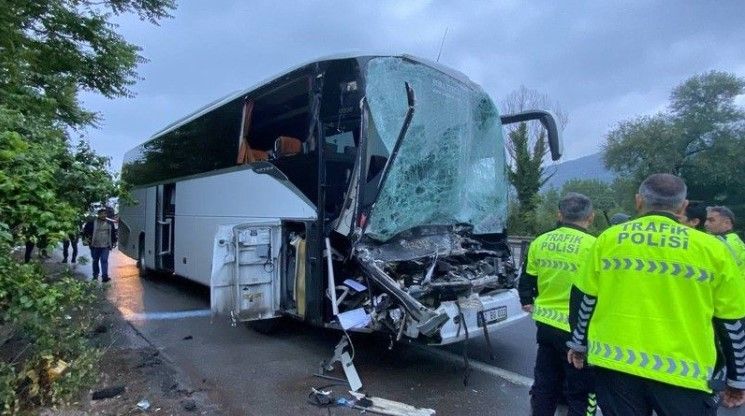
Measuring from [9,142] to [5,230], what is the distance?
90 centimetres

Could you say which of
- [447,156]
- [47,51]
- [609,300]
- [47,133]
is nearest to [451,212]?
[447,156]

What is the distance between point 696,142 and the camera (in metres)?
29.6

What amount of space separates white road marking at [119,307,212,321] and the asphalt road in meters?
0.03

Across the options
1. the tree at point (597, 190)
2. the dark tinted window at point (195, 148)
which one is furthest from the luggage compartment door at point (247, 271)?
the tree at point (597, 190)

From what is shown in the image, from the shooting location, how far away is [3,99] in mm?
6703

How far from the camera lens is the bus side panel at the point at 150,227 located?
1038 centimetres

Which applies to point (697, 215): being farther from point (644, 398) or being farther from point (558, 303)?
point (644, 398)

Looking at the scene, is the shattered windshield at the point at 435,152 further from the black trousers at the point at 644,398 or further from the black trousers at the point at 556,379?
the black trousers at the point at 644,398

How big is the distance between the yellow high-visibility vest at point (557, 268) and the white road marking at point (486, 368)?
1.51m

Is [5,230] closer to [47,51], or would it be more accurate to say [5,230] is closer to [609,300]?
[609,300]

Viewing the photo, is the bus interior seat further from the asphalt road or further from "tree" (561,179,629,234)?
"tree" (561,179,629,234)

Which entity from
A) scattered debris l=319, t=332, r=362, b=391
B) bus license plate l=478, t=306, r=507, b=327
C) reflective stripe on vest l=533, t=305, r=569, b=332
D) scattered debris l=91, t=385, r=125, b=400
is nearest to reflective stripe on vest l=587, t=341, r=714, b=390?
reflective stripe on vest l=533, t=305, r=569, b=332

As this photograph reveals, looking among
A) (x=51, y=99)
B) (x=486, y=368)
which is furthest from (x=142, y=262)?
(x=486, y=368)

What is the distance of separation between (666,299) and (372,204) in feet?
9.36
